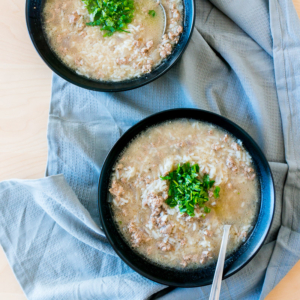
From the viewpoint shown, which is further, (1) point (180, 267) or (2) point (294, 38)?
(2) point (294, 38)

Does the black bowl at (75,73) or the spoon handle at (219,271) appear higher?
the black bowl at (75,73)

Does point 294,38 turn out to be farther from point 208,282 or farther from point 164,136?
point 208,282

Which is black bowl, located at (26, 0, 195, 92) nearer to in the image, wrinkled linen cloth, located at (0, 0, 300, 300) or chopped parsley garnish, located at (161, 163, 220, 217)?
wrinkled linen cloth, located at (0, 0, 300, 300)

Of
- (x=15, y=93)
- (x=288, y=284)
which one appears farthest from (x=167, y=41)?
(x=288, y=284)

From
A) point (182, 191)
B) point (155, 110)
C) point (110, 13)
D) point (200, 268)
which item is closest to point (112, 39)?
point (110, 13)

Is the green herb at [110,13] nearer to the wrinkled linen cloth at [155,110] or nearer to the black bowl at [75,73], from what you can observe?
the black bowl at [75,73]

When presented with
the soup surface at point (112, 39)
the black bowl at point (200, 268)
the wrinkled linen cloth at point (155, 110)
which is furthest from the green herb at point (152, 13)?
the black bowl at point (200, 268)
